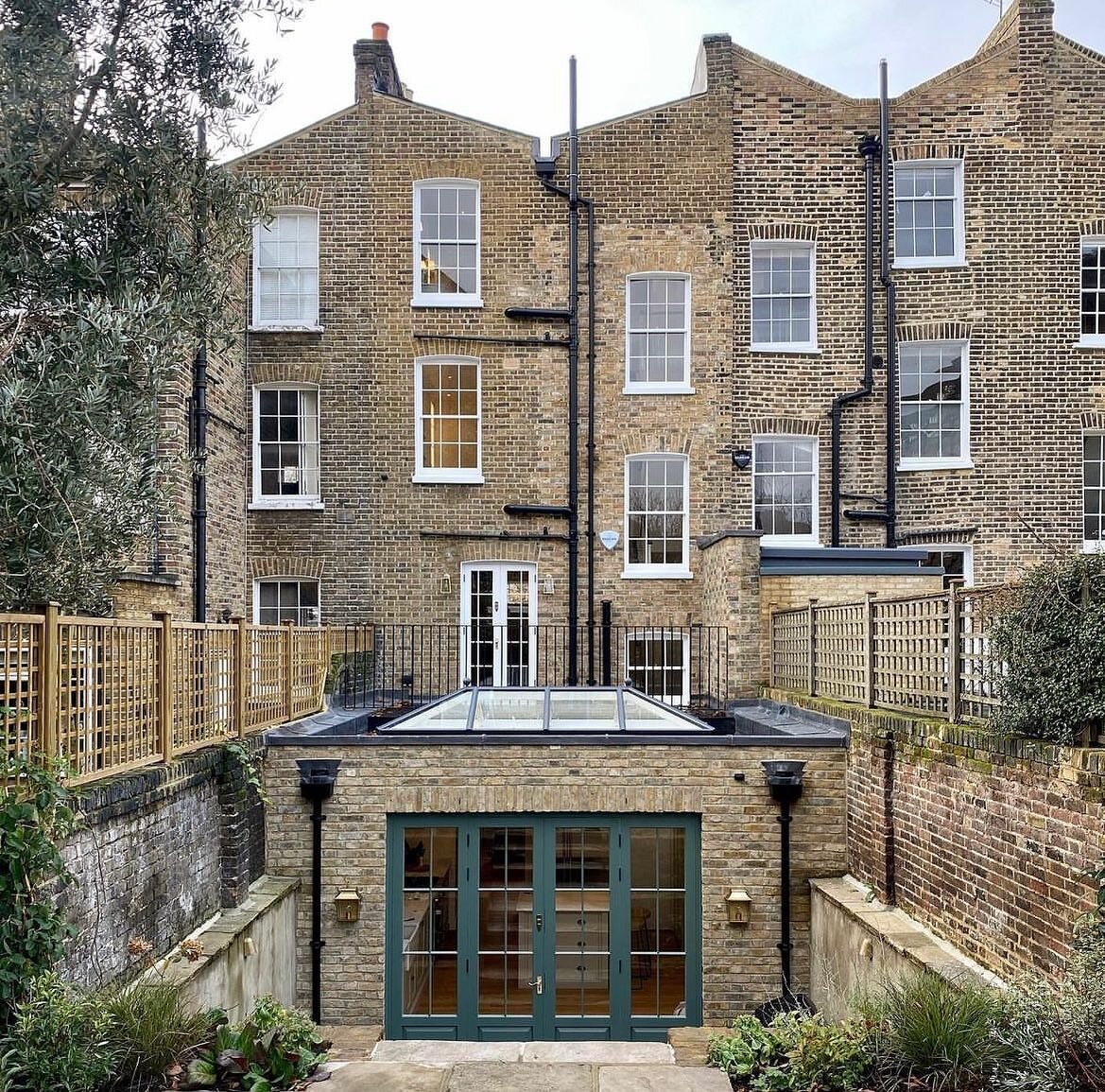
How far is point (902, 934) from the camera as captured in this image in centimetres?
710

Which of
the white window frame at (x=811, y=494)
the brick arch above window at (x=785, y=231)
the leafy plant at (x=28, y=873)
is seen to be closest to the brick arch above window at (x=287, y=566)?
the white window frame at (x=811, y=494)

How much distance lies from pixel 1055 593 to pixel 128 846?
5508 mm

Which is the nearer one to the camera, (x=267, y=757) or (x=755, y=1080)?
(x=755, y=1080)

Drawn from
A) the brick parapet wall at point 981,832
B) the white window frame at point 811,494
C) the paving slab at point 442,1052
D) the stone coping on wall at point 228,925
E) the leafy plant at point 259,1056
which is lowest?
the paving slab at point 442,1052

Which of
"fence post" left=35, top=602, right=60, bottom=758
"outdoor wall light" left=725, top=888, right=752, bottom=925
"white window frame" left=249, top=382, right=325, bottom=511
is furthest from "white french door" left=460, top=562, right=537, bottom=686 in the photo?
"fence post" left=35, top=602, right=60, bottom=758

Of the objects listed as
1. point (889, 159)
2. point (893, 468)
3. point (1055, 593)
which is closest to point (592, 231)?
point (889, 159)

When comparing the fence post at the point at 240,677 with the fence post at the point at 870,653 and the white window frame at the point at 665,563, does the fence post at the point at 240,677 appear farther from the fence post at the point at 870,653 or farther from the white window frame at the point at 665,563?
the white window frame at the point at 665,563

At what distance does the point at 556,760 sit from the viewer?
917 centimetres

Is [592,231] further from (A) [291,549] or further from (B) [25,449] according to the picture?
(B) [25,449]

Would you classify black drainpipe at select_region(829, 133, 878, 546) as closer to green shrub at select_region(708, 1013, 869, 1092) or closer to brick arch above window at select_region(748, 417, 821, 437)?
brick arch above window at select_region(748, 417, 821, 437)

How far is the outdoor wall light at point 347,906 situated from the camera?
9.10 metres

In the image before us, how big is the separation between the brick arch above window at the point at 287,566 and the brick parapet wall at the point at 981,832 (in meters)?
9.24

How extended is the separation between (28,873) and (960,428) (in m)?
14.7

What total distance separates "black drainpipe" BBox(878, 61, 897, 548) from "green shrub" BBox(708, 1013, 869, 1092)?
36.9ft
